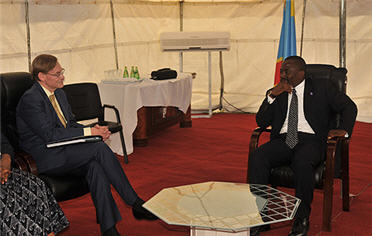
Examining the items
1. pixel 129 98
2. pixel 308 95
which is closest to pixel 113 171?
pixel 308 95

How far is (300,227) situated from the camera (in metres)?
3.40

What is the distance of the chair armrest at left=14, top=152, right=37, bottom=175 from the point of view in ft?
10.7

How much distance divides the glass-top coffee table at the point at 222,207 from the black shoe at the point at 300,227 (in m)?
0.47

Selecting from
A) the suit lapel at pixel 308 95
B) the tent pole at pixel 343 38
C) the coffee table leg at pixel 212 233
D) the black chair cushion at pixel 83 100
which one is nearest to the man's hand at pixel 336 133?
the suit lapel at pixel 308 95

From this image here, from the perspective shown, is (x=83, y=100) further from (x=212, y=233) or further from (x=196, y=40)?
(x=196, y=40)

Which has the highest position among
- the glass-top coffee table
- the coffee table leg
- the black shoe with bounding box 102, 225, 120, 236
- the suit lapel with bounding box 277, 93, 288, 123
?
the suit lapel with bounding box 277, 93, 288, 123

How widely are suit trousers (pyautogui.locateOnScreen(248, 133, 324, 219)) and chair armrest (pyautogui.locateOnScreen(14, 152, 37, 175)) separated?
149 cm

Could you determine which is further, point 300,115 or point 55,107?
point 300,115

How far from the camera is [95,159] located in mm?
3490

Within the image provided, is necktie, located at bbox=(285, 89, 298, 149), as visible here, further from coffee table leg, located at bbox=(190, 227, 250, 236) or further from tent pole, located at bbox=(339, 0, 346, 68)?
tent pole, located at bbox=(339, 0, 346, 68)

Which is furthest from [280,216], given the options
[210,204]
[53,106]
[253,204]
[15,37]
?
[15,37]

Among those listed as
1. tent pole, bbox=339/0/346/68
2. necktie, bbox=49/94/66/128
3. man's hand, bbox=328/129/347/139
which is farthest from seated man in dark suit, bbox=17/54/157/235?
tent pole, bbox=339/0/346/68

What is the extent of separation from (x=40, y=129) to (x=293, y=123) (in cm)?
184

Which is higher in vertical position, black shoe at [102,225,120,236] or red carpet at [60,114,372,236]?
black shoe at [102,225,120,236]
